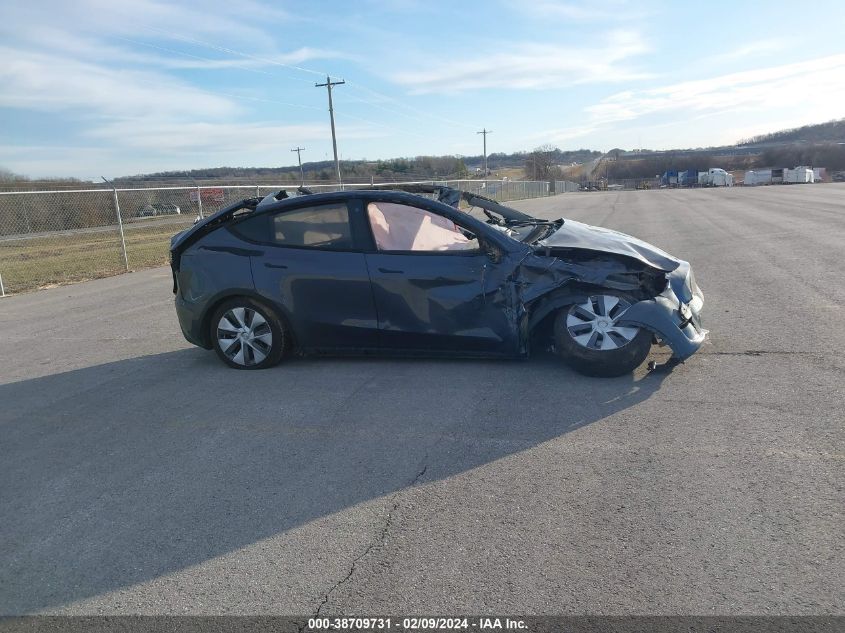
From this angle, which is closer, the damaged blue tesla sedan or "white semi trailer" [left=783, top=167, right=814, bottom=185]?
the damaged blue tesla sedan

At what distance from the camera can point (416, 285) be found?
19.3 feet

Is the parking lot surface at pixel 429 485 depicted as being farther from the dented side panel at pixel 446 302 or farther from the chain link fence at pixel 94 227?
the chain link fence at pixel 94 227

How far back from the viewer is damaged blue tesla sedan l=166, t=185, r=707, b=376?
18.2ft

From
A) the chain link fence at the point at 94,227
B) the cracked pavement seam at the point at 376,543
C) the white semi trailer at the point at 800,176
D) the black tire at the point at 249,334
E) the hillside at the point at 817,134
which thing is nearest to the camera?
the cracked pavement seam at the point at 376,543

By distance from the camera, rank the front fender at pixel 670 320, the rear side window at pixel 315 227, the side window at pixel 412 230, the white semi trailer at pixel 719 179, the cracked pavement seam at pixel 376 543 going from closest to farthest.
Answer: the cracked pavement seam at pixel 376 543, the front fender at pixel 670 320, the side window at pixel 412 230, the rear side window at pixel 315 227, the white semi trailer at pixel 719 179

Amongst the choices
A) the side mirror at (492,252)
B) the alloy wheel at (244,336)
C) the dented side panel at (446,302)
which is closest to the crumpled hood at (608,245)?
the side mirror at (492,252)

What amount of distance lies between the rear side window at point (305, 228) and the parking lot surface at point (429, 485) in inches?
46.8

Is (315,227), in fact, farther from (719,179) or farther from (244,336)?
(719,179)

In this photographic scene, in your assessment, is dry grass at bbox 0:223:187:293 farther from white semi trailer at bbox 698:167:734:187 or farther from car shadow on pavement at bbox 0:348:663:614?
white semi trailer at bbox 698:167:734:187

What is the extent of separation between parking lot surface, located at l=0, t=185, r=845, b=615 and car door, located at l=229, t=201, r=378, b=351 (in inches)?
15.3

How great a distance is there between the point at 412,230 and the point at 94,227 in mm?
17418

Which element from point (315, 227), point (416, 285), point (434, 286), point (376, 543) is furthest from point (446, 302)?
point (376, 543)

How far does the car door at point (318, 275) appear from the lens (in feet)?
19.9

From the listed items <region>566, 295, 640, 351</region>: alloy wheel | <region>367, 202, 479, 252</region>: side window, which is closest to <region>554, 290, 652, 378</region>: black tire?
<region>566, 295, 640, 351</region>: alloy wheel
